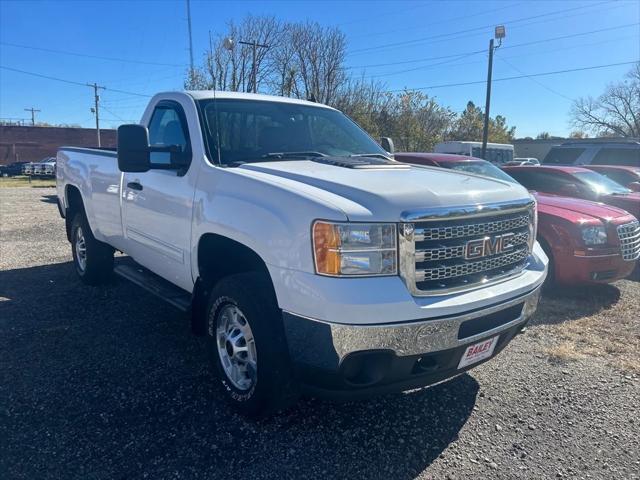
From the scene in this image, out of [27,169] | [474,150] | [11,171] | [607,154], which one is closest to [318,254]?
[607,154]

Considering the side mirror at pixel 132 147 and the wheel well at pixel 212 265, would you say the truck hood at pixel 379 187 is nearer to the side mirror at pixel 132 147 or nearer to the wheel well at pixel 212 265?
the wheel well at pixel 212 265

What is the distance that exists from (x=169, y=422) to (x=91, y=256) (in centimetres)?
324

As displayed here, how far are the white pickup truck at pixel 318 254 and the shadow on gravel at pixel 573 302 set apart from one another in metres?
2.13

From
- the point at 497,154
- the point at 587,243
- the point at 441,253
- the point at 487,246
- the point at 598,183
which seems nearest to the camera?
the point at 441,253

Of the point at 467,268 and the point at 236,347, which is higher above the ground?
the point at 467,268

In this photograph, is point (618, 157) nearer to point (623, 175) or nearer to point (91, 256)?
point (623, 175)

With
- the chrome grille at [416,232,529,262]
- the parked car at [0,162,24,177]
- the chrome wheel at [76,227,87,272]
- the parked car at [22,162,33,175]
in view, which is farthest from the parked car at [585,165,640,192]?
the parked car at [0,162,24,177]

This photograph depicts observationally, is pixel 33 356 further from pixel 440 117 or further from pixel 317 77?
pixel 440 117

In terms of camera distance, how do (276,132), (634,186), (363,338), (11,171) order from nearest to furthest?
(363,338)
(276,132)
(634,186)
(11,171)

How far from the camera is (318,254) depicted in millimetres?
2391

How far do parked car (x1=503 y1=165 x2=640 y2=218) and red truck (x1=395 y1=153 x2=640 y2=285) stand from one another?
1935 millimetres

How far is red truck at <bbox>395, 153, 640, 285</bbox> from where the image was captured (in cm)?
557

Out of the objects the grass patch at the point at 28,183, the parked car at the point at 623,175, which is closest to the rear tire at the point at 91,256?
the parked car at the point at 623,175

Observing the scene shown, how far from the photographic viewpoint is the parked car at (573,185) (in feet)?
25.8
